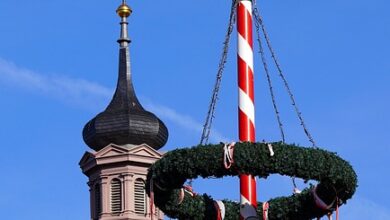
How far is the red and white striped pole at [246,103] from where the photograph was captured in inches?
1246

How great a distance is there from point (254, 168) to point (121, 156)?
49530 mm

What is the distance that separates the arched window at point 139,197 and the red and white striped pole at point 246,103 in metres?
48.0

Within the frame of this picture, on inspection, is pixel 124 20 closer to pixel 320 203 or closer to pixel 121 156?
pixel 121 156

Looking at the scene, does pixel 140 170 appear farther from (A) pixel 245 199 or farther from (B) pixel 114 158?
(A) pixel 245 199

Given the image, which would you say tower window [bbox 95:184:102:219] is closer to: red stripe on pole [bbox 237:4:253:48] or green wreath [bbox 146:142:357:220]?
green wreath [bbox 146:142:357:220]

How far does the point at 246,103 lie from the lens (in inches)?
1248

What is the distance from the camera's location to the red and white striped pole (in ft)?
104

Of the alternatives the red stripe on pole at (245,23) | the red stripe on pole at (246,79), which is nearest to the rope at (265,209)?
the red stripe on pole at (246,79)

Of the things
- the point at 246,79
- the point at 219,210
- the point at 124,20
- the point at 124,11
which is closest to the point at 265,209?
the point at 219,210

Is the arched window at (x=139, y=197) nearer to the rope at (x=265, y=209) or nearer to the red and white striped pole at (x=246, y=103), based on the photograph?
the rope at (x=265, y=209)

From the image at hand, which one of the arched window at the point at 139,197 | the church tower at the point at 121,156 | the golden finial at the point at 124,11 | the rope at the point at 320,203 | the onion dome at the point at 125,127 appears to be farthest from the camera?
the golden finial at the point at 124,11

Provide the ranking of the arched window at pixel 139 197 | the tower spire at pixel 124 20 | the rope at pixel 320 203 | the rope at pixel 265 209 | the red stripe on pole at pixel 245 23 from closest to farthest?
the red stripe on pole at pixel 245 23 < the rope at pixel 320 203 < the rope at pixel 265 209 < the arched window at pixel 139 197 < the tower spire at pixel 124 20

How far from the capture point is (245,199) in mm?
31688

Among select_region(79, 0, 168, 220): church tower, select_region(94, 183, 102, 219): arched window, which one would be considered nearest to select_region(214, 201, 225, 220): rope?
select_region(79, 0, 168, 220): church tower
